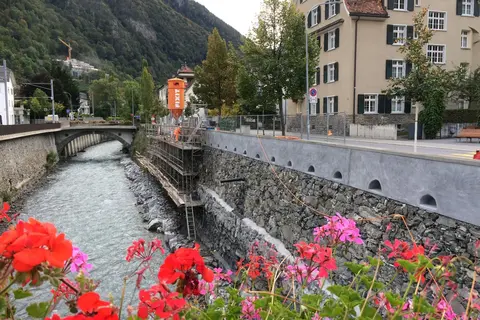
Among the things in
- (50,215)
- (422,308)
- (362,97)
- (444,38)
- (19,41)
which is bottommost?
(50,215)

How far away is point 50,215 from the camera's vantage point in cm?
2069

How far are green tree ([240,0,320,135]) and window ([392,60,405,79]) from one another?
952 centimetres

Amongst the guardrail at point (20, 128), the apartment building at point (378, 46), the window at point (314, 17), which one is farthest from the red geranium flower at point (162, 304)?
the window at point (314, 17)

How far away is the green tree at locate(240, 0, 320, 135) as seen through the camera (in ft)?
70.2

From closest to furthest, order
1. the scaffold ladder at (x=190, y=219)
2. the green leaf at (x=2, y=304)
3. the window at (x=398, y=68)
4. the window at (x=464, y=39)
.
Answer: the green leaf at (x=2, y=304) < the scaffold ladder at (x=190, y=219) < the window at (x=398, y=68) < the window at (x=464, y=39)

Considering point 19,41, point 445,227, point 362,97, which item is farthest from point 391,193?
point 19,41

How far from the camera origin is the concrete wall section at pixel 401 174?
5.41 meters

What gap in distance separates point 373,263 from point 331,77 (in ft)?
98.0

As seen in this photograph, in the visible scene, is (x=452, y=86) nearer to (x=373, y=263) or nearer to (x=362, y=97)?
(x=362, y=97)

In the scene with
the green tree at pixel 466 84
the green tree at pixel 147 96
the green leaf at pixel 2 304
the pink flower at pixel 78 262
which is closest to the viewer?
the green leaf at pixel 2 304

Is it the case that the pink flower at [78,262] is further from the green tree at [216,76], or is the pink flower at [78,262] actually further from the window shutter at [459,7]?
the window shutter at [459,7]

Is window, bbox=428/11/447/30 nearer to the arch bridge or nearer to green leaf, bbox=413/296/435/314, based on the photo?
green leaf, bbox=413/296/435/314

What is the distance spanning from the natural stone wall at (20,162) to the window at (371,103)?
78.0 ft

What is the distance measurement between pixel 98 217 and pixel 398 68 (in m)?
22.8
